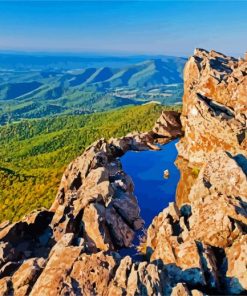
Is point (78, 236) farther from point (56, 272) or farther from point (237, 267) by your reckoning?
point (237, 267)

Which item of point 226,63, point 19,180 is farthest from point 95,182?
point 19,180

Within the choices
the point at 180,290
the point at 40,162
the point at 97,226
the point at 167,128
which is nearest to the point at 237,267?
the point at 180,290

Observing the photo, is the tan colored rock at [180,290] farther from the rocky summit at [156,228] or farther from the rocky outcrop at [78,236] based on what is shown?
the rocky outcrop at [78,236]

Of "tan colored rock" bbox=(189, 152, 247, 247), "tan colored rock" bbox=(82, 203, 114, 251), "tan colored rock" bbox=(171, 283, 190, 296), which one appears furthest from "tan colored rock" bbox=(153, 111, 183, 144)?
"tan colored rock" bbox=(171, 283, 190, 296)

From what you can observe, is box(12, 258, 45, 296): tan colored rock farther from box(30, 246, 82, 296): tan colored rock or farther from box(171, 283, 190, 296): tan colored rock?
box(171, 283, 190, 296): tan colored rock

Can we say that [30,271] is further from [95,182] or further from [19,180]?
[19,180]

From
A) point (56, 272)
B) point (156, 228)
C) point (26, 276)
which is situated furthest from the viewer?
point (156, 228)

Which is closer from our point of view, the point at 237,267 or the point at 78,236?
the point at 237,267

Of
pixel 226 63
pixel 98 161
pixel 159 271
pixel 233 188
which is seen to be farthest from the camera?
pixel 226 63
